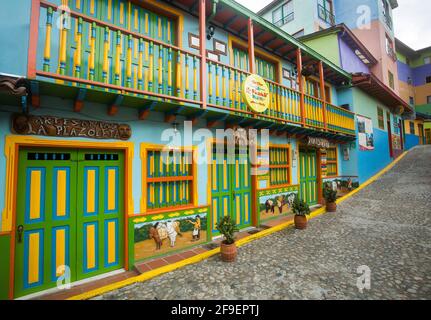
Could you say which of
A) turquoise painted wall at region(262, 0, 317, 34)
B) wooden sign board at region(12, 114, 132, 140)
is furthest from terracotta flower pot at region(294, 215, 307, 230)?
turquoise painted wall at region(262, 0, 317, 34)

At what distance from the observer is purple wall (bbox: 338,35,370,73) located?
1206 centimetres

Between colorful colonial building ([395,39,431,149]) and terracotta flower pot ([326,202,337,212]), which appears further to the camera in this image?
colorful colonial building ([395,39,431,149])

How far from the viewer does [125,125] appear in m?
4.45

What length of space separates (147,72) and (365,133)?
13192 mm

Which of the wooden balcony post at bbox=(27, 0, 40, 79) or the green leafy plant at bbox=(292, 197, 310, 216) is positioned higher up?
the wooden balcony post at bbox=(27, 0, 40, 79)

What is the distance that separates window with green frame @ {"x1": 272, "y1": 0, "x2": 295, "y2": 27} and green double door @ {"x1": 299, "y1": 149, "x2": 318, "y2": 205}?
574 inches

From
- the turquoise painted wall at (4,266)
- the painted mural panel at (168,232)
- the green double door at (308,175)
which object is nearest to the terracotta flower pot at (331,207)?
the green double door at (308,175)

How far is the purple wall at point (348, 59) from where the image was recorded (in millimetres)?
12056

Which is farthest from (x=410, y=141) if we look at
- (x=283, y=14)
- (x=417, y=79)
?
(x=283, y=14)

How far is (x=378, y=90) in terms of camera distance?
42.1 ft

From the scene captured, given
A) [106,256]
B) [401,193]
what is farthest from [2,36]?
[401,193]

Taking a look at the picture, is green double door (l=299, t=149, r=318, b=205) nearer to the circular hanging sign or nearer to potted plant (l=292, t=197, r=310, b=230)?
potted plant (l=292, t=197, r=310, b=230)

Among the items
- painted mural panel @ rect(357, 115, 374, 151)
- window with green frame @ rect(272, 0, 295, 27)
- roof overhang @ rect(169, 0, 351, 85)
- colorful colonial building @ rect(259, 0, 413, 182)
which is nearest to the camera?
roof overhang @ rect(169, 0, 351, 85)
